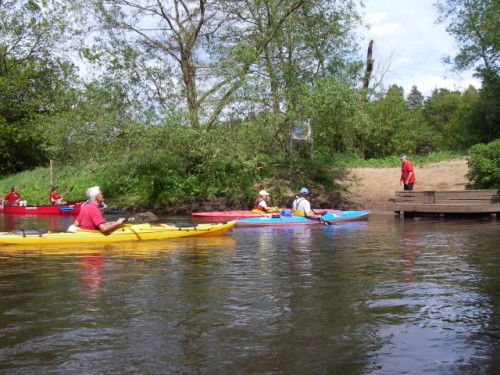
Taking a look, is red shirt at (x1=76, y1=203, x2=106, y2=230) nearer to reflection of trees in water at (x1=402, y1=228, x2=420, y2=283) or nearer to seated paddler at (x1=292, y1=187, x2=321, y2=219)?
reflection of trees in water at (x1=402, y1=228, x2=420, y2=283)

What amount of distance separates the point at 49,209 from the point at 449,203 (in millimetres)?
15895

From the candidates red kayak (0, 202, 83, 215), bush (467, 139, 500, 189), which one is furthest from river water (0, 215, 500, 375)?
red kayak (0, 202, 83, 215)

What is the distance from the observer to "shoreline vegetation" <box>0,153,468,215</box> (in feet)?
75.7

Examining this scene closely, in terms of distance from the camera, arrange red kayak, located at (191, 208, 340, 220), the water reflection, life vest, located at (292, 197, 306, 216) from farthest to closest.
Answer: red kayak, located at (191, 208, 340, 220) < life vest, located at (292, 197, 306, 216) < the water reflection

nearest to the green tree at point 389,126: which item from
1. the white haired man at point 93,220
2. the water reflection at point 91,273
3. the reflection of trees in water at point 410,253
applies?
the reflection of trees in water at point 410,253

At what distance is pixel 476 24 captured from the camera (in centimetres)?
3086

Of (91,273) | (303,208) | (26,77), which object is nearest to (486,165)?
(303,208)

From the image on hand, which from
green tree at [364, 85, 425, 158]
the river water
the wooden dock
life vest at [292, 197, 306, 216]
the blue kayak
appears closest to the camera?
the river water

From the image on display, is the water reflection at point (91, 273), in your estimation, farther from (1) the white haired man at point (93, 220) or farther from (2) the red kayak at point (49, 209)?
(2) the red kayak at point (49, 209)

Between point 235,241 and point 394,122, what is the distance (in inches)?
893

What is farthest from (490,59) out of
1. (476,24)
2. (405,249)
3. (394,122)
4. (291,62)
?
(405,249)

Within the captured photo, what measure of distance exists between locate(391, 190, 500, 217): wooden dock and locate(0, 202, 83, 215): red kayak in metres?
12.7

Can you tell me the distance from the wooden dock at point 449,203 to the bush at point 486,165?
98 centimetres

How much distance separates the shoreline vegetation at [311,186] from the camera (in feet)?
75.7
